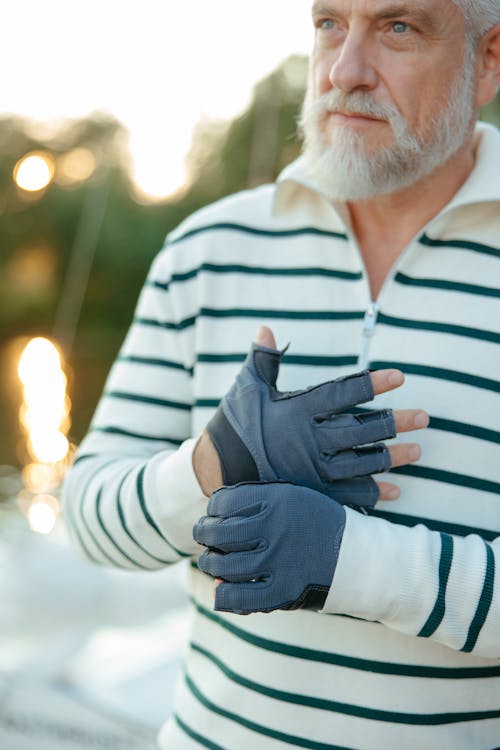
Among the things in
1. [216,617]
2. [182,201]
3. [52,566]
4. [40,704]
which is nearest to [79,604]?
[52,566]

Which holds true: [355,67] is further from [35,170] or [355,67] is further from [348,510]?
[35,170]

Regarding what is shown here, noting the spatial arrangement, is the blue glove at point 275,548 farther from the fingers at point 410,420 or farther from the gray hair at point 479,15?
the gray hair at point 479,15

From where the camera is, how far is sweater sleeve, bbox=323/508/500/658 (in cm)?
85

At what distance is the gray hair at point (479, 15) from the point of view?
1044 mm

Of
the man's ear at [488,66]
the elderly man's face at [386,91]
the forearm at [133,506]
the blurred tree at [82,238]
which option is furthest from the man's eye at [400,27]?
the blurred tree at [82,238]

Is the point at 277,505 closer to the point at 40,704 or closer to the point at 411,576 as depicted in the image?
the point at 411,576

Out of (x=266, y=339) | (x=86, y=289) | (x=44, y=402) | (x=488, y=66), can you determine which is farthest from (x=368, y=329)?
(x=86, y=289)

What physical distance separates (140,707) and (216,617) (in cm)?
90

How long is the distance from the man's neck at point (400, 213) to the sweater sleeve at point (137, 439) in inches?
9.3

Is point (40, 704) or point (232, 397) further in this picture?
point (40, 704)

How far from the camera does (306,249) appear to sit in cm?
113

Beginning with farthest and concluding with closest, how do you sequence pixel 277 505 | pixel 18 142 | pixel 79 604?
1. pixel 18 142
2. pixel 79 604
3. pixel 277 505

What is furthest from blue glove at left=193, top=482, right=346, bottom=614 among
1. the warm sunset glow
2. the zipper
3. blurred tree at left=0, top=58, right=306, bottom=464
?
blurred tree at left=0, top=58, right=306, bottom=464

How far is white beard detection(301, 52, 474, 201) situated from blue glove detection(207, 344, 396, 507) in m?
0.28
